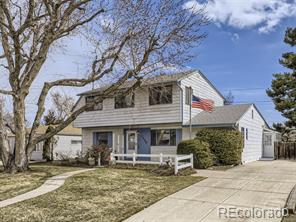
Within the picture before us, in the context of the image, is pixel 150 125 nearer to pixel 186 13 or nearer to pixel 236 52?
pixel 236 52

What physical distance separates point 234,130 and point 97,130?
1134 cm

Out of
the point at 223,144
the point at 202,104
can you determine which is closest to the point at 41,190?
the point at 223,144

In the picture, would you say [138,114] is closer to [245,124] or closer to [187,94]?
[187,94]

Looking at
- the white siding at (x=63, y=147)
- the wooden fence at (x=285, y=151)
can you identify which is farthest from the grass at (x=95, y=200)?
the white siding at (x=63, y=147)

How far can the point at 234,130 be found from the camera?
61.3 feet

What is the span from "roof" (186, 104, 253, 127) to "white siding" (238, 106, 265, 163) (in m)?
0.44

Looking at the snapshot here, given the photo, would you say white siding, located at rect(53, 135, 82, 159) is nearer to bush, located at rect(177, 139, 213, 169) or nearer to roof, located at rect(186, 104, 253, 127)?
roof, located at rect(186, 104, 253, 127)

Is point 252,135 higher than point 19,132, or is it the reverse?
point 19,132

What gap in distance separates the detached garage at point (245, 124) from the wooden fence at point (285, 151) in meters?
1.19

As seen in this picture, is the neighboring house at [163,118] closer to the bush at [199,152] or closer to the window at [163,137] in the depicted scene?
the window at [163,137]

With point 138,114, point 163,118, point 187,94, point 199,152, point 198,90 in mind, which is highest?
point 198,90

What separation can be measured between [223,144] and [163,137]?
4.79 meters

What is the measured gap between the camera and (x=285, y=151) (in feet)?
80.3

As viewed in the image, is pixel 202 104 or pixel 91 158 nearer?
pixel 91 158
